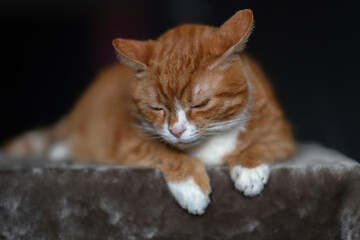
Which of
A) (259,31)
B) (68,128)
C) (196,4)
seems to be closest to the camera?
(68,128)

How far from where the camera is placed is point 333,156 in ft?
5.29

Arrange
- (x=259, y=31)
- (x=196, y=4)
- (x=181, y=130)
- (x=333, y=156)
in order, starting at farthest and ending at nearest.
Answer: (x=196, y=4), (x=259, y=31), (x=333, y=156), (x=181, y=130)

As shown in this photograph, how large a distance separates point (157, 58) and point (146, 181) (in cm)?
46

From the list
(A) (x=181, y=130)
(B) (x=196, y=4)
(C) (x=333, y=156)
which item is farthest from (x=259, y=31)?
(A) (x=181, y=130)

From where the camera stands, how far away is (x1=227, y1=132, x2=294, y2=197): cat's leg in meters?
1.39

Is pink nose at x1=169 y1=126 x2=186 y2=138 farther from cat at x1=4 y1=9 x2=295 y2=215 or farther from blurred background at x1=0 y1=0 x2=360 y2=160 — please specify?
blurred background at x1=0 y1=0 x2=360 y2=160

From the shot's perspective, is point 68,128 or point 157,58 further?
point 68,128

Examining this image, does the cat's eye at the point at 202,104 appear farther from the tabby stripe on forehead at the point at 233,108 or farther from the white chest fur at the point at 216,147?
the white chest fur at the point at 216,147

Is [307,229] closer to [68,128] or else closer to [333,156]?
[333,156]

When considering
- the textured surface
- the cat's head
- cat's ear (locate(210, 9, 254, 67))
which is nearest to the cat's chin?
the cat's head

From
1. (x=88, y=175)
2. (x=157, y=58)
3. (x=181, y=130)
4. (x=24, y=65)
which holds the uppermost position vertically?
(x=157, y=58)

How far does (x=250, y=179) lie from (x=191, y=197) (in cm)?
21

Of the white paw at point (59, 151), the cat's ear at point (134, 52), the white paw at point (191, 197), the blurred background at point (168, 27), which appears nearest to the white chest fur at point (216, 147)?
the white paw at point (191, 197)

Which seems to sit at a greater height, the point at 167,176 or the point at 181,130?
the point at 181,130
